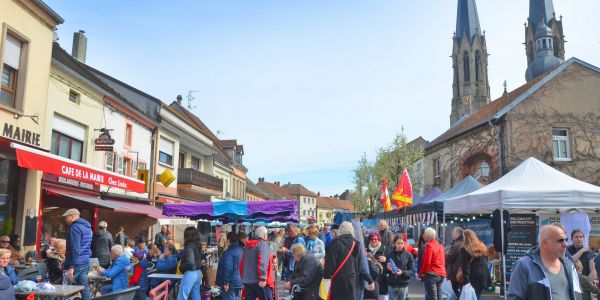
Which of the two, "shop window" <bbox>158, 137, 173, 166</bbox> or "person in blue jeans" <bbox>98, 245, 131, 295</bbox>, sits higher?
"shop window" <bbox>158, 137, 173, 166</bbox>

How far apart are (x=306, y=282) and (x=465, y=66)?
2877 inches

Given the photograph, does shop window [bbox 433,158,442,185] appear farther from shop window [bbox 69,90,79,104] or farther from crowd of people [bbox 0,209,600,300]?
crowd of people [bbox 0,209,600,300]

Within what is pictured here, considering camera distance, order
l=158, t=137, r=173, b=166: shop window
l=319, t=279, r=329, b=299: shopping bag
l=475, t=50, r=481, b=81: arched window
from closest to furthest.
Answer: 1. l=319, t=279, r=329, b=299: shopping bag
2. l=158, t=137, r=173, b=166: shop window
3. l=475, t=50, r=481, b=81: arched window

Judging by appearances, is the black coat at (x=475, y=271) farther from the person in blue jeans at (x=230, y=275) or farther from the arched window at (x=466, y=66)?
the arched window at (x=466, y=66)

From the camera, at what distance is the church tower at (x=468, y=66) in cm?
7125

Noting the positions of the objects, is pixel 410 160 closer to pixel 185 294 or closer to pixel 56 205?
pixel 56 205

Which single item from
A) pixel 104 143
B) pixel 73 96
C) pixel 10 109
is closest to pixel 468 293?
pixel 10 109

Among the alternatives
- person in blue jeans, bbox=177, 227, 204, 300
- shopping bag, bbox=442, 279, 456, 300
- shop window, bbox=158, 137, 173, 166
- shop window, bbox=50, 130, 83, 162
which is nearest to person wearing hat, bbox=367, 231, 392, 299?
shopping bag, bbox=442, 279, 456, 300

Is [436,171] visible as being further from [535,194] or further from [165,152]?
[535,194]

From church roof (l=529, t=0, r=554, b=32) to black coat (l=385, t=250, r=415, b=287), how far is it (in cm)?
6717

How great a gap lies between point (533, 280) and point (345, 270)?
2747 mm

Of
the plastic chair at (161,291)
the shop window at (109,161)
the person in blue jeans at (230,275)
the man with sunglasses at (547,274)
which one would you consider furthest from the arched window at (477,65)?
the man with sunglasses at (547,274)

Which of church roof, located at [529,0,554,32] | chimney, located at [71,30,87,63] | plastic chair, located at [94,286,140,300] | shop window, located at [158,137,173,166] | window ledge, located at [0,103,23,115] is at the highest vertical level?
church roof, located at [529,0,554,32]

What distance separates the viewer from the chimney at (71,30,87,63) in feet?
78.2
